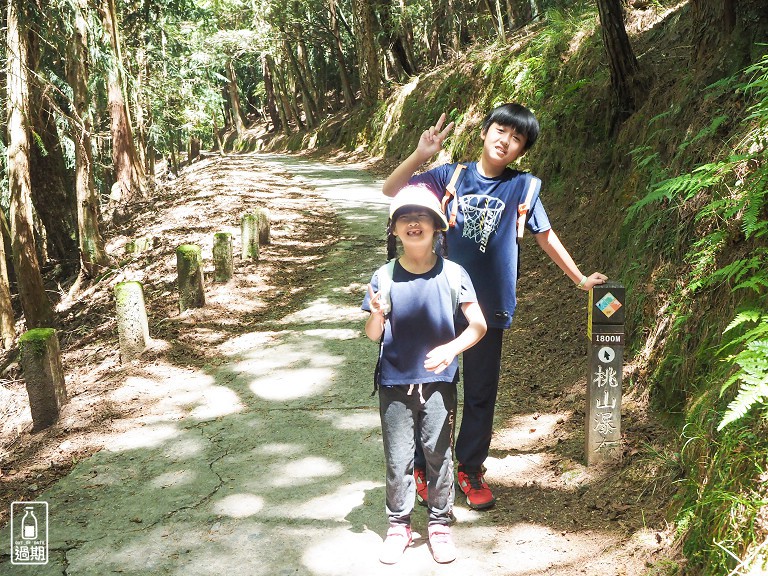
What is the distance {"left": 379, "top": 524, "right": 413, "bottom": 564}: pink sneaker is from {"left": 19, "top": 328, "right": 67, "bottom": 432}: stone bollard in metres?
3.62

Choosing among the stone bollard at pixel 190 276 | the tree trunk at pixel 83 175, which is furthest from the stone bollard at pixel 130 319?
the tree trunk at pixel 83 175

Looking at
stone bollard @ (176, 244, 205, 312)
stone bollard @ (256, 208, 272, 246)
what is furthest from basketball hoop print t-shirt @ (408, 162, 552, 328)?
stone bollard @ (256, 208, 272, 246)

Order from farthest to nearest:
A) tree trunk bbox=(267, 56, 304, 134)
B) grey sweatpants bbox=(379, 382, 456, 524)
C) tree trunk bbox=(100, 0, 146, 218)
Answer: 1. tree trunk bbox=(267, 56, 304, 134)
2. tree trunk bbox=(100, 0, 146, 218)
3. grey sweatpants bbox=(379, 382, 456, 524)

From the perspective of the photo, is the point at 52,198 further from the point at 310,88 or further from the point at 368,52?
the point at 310,88

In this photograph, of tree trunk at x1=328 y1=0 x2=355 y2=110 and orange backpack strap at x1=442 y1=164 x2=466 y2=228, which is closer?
orange backpack strap at x1=442 y1=164 x2=466 y2=228

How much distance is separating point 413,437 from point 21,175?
917 cm

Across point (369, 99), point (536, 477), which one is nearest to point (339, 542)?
point (536, 477)

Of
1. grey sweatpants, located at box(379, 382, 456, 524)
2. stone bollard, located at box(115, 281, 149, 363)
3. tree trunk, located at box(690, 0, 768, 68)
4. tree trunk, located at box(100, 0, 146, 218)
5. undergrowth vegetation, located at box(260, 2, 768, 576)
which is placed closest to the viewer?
undergrowth vegetation, located at box(260, 2, 768, 576)

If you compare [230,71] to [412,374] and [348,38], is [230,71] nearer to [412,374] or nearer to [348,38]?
[348,38]

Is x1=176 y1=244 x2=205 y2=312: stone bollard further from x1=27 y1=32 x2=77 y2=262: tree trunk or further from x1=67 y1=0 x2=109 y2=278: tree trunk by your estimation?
x1=27 y1=32 x2=77 y2=262: tree trunk

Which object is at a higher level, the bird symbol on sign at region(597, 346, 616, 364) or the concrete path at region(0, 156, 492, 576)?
the bird symbol on sign at region(597, 346, 616, 364)

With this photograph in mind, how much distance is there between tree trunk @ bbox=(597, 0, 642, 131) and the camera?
689 cm

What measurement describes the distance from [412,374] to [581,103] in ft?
22.1

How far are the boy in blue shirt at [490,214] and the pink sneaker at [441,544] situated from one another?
17.1 inches
